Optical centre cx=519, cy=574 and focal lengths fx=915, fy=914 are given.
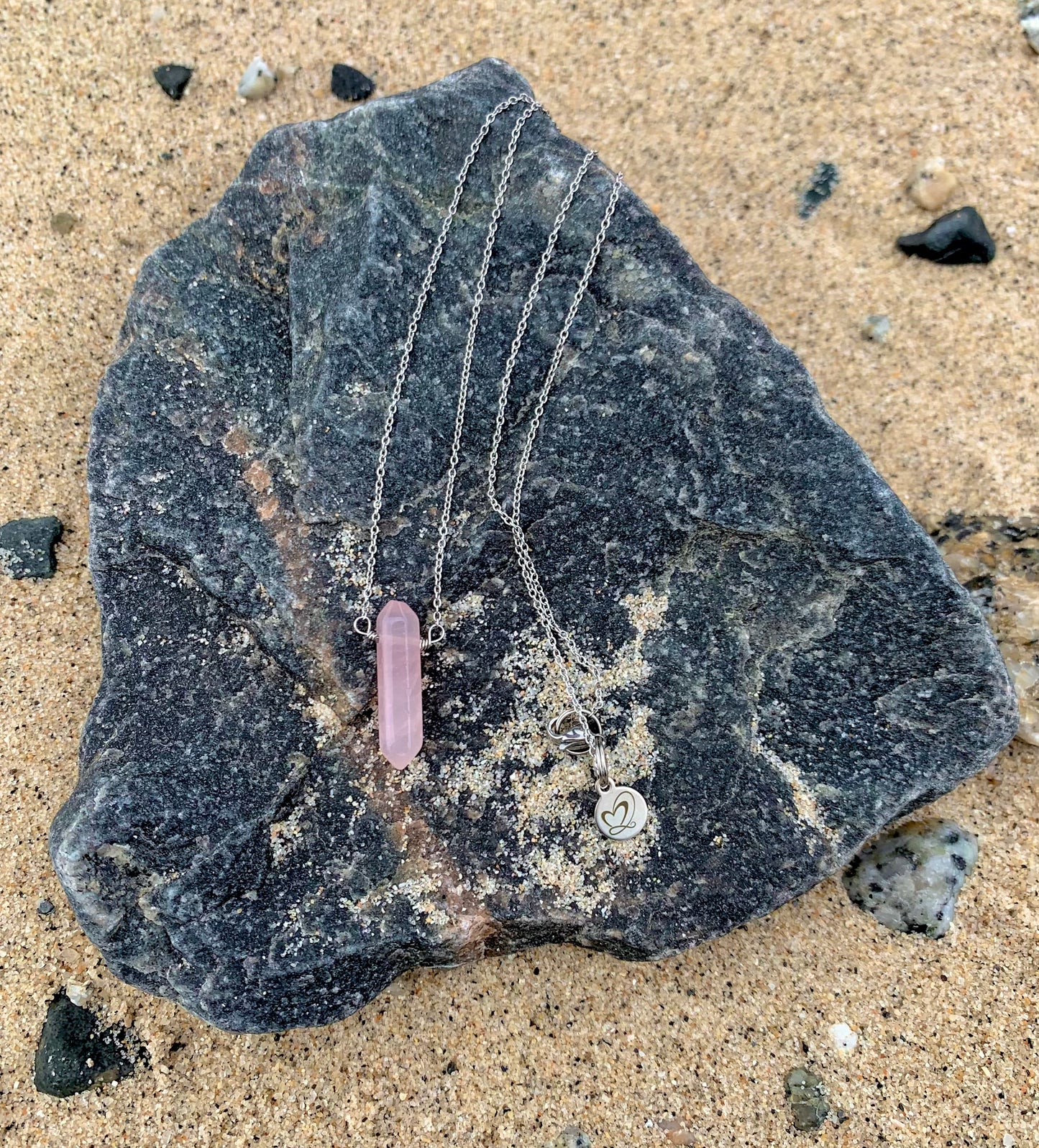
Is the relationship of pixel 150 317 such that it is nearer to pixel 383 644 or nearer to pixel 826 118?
pixel 383 644

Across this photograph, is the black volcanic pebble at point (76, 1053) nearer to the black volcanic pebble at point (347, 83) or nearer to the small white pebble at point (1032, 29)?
the black volcanic pebble at point (347, 83)

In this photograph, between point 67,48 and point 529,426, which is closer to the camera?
point 529,426

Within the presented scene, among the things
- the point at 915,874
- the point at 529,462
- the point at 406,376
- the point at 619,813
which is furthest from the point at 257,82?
the point at 915,874

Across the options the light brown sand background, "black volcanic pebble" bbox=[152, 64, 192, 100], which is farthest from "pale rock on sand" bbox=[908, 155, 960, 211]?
"black volcanic pebble" bbox=[152, 64, 192, 100]

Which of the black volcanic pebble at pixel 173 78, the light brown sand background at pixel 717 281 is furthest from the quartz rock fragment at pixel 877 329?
the black volcanic pebble at pixel 173 78

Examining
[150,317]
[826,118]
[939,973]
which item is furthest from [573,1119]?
[826,118]

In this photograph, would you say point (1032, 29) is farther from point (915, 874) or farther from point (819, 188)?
point (915, 874)
